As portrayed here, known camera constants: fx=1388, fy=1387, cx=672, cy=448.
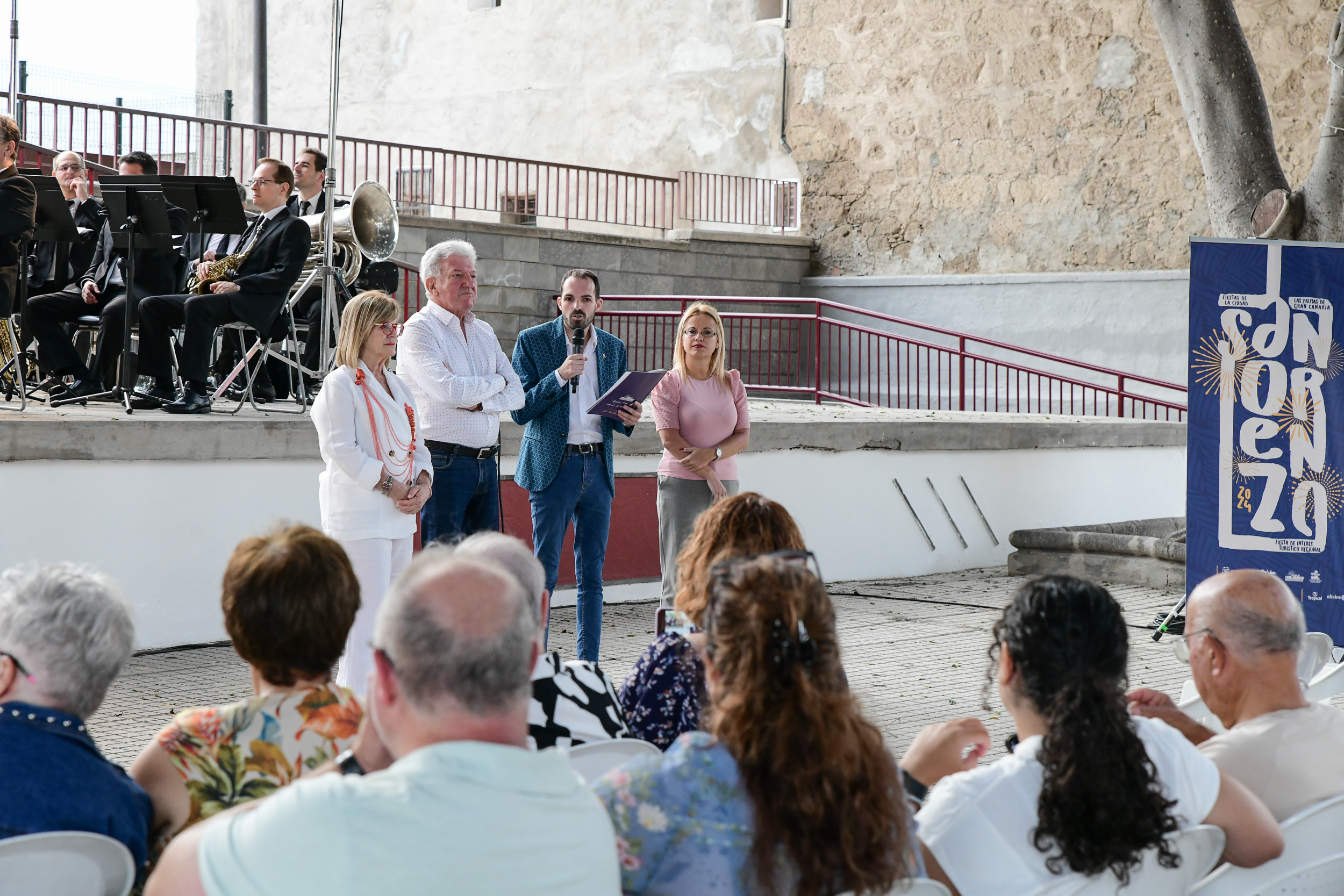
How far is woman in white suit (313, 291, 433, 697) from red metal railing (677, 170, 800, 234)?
16.7 meters

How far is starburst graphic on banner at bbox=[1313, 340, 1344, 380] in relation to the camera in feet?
19.3

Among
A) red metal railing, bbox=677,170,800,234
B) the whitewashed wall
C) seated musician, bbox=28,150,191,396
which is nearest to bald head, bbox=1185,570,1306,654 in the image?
seated musician, bbox=28,150,191,396

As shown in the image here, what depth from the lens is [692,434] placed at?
19.7 ft

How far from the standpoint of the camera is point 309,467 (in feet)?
21.9

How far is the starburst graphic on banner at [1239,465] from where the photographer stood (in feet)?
19.8

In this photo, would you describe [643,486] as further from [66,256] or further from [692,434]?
[66,256]

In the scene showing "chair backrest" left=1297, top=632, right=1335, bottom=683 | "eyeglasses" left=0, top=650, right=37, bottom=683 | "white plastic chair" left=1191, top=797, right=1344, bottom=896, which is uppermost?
"eyeglasses" left=0, top=650, right=37, bottom=683

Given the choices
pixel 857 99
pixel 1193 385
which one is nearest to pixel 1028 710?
pixel 1193 385

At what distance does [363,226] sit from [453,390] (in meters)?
3.32

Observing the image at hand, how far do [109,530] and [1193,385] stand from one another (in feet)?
15.5

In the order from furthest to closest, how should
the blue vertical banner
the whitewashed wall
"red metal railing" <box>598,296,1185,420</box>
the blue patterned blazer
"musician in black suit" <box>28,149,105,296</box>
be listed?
1. the whitewashed wall
2. "red metal railing" <box>598,296,1185,420</box>
3. "musician in black suit" <box>28,149,105,296</box>
4. the blue vertical banner
5. the blue patterned blazer

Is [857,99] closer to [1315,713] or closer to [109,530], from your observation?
[109,530]

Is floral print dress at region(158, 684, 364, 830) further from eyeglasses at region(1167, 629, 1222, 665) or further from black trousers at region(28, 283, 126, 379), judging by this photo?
black trousers at region(28, 283, 126, 379)

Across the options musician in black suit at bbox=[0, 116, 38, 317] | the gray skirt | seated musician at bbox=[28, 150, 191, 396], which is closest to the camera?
the gray skirt
